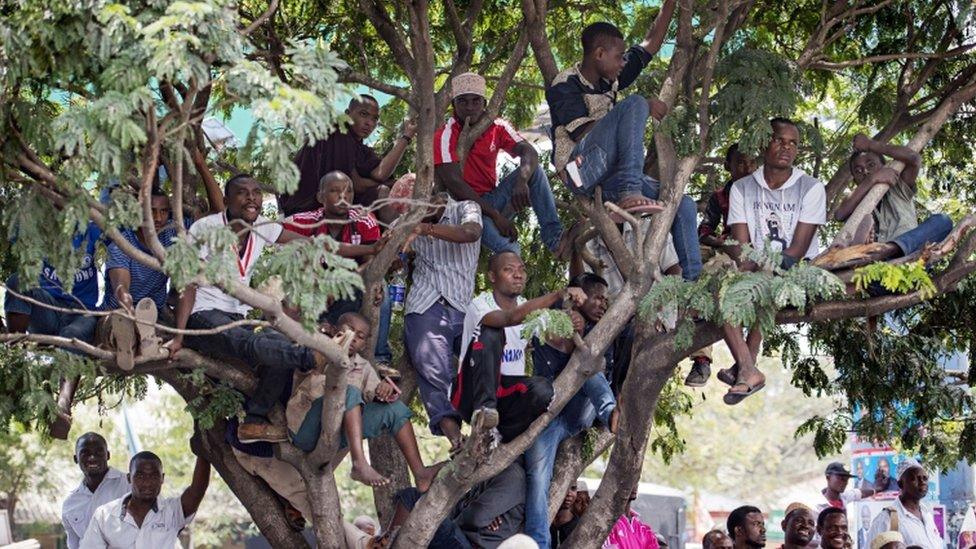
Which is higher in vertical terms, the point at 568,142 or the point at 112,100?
the point at 568,142

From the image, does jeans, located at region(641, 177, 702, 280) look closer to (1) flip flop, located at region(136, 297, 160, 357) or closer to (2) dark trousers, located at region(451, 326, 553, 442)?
(2) dark trousers, located at region(451, 326, 553, 442)

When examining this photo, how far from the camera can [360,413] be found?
8438 mm

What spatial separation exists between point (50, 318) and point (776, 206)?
462 centimetres

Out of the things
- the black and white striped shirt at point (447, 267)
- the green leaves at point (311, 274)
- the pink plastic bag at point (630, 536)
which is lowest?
the pink plastic bag at point (630, 536)

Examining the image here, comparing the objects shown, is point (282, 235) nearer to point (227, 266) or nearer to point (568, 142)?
point (568, 142)

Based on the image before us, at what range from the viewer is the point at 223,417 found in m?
9.11

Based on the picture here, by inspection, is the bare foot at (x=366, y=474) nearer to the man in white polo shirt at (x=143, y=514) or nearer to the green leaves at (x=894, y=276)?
the man in white polo shirt at (x=143, y=514)

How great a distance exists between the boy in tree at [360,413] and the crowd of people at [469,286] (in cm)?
1

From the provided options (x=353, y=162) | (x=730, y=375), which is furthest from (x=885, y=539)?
(x=353, y=162)

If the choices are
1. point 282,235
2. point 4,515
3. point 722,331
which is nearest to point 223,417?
point 282,235

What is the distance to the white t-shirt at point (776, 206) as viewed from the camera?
30.2 feet

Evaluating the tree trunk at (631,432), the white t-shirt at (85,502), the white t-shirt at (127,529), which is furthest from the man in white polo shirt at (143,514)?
the tree trunk at (631,432)

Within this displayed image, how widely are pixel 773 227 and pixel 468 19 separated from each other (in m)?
3.27

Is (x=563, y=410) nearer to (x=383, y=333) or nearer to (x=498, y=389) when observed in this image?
(x=498, y=389)
